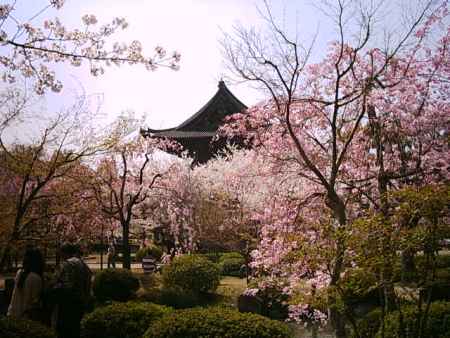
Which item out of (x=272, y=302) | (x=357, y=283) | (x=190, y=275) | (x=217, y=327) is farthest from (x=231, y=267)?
(x=357, y=283)

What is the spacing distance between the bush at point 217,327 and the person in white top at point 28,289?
154 centimetres

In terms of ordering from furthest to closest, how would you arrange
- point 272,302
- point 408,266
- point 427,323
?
point 272,302, point 427,323, point 408,266

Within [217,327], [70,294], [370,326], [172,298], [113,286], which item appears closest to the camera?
[217,327]

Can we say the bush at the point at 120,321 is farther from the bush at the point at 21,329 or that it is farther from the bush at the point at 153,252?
the bush at the point at 153,252

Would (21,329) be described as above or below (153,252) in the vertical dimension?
below

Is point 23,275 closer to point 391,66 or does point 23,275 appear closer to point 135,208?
point 391,66

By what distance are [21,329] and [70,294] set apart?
127 centimetres

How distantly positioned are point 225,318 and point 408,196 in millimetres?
2590

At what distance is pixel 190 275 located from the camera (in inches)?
558

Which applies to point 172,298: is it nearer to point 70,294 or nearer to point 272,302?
point 272,302

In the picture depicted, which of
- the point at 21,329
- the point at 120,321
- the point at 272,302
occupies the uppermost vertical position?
the point at 21,329

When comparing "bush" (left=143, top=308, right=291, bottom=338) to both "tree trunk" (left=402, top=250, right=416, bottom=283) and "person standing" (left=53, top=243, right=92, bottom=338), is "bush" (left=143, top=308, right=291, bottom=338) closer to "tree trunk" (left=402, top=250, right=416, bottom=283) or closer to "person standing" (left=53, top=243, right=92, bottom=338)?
"person standing" (left=53, top=243, right=92, bottom=338)

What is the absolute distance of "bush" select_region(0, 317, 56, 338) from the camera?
4.51m

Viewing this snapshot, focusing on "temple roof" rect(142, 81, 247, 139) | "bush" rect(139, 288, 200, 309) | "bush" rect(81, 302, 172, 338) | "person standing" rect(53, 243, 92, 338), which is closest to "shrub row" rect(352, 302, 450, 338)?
"bush" rect(81, 302, 172, 338)
